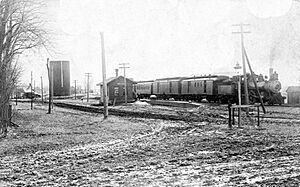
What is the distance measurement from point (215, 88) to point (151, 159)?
29.2 metres

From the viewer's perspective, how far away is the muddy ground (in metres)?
7.46

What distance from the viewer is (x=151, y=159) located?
32.5 ft

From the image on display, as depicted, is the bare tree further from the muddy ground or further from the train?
the train

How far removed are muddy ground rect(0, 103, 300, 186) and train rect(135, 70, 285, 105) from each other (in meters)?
13.7

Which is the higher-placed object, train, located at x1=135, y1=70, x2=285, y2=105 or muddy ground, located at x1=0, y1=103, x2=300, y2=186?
train, located at x1=135, y1=70, x2=285, y2=105

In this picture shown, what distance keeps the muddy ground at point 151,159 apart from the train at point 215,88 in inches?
539

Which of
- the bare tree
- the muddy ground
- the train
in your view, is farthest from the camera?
the train

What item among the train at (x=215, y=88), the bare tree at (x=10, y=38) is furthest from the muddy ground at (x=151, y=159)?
the train at (x=215, y=88)

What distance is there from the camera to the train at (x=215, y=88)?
114ft

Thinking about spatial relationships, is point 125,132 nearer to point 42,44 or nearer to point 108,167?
point 42,44

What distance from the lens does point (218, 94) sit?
125ft

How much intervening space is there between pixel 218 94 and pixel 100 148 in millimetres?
27323

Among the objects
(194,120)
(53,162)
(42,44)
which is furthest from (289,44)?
(53,162)

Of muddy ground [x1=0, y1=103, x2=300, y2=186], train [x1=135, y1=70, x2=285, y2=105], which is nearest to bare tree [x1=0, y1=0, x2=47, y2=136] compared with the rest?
muddy ground [x1=0, y1=103, x2=300, y2=186]
